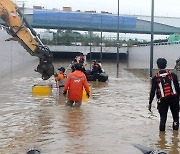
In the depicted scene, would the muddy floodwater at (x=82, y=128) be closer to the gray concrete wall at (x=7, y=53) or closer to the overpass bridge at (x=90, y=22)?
the gray concrete wall at (x=7, y=53)

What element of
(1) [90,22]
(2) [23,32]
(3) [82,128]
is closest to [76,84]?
(3) [82,128]

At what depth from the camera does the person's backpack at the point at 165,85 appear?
1011cm

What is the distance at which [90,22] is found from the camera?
87125 mm

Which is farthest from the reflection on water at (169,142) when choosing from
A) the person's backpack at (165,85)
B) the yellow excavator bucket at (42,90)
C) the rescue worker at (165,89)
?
the yellow excavator bucket at (42,90)

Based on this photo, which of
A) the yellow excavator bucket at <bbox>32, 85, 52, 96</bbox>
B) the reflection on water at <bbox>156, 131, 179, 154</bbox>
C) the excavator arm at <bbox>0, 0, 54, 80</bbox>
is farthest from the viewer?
the yellow excavator bucket at <bbox>32, 85, 52, 96</bbox>

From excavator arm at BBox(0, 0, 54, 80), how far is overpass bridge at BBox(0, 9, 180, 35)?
6488 cm

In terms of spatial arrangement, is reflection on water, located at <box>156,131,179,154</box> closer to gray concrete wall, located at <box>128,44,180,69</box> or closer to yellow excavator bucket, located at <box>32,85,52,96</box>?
yellow excavator bucket, located at <box>32,85,52,96</box>

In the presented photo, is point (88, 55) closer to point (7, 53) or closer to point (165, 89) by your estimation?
point (7, 53)

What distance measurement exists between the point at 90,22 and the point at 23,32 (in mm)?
68407

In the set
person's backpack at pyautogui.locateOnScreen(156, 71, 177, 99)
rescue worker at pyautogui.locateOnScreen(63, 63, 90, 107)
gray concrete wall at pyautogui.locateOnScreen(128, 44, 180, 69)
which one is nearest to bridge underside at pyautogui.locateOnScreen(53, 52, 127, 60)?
gray concrete wall at pyautogui.locateOnScreen(128, 44, 180, 69)

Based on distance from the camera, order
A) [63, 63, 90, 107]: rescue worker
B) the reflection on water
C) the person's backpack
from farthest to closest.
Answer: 1. [63, 63, 90, 107]: rescue worker
2. the person's backpack
3. the reflection on water

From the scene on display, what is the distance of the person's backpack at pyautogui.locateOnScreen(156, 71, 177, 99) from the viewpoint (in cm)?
1011

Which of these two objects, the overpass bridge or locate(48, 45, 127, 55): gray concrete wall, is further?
the overpass bridge

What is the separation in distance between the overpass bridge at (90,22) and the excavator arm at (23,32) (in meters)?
64.9
